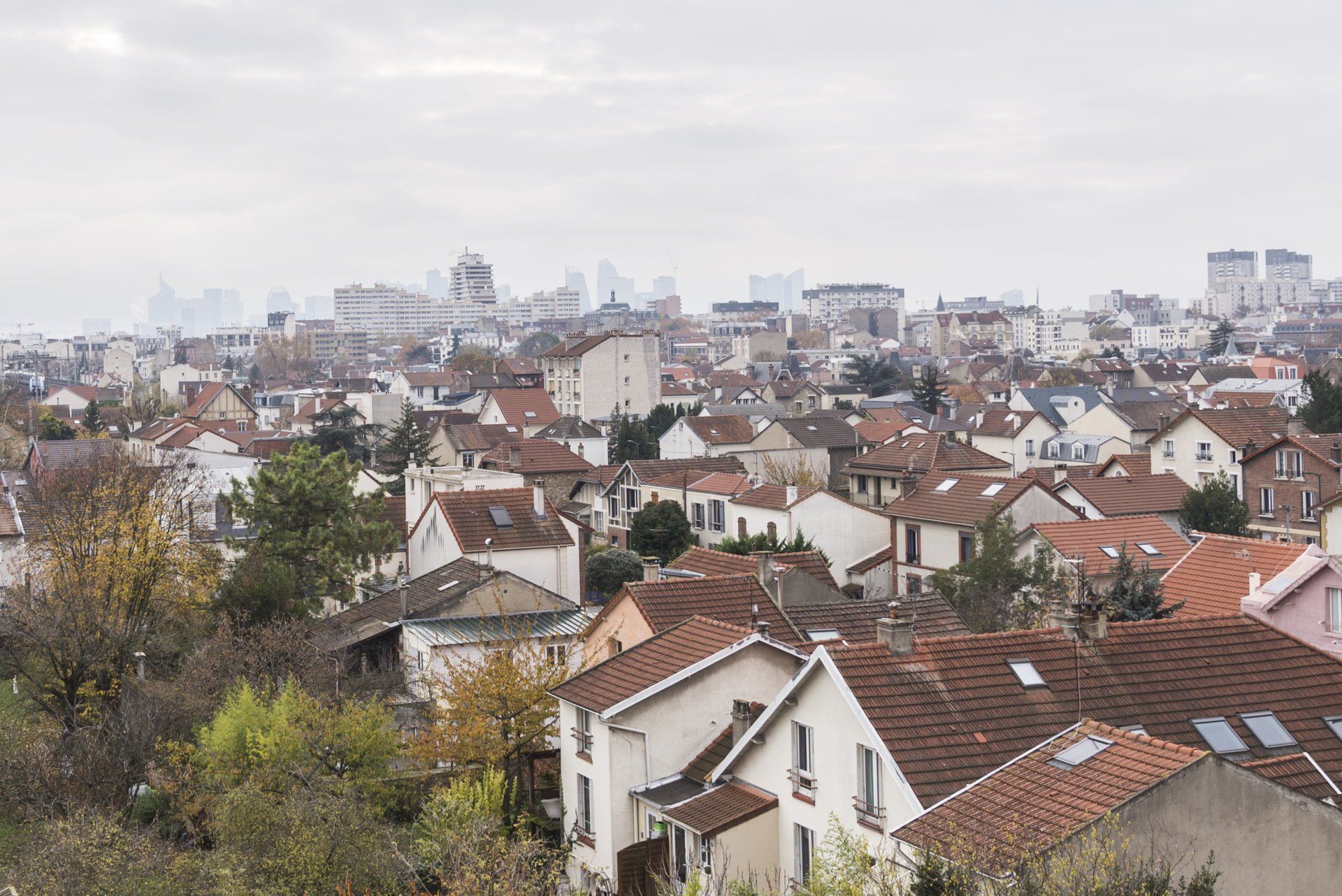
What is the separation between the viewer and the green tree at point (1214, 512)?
4309 cm

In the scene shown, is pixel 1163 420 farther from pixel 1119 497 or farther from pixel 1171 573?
pixel 1171 573

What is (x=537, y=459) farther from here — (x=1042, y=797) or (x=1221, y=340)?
(x=1221, y=340)

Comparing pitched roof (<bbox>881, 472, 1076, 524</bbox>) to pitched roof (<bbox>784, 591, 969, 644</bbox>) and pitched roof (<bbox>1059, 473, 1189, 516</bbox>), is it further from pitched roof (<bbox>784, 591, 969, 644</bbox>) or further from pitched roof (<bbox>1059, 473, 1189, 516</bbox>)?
pitched roof (<bbox>784, 591, 969, 644</bbox>)

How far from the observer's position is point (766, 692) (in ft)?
67.5

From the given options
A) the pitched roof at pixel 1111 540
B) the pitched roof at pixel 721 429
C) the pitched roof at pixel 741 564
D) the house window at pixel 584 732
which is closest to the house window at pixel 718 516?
the pitched roof at pixel 1111 540

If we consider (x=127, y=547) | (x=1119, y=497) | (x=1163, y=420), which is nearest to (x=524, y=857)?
(x=127, y=547)

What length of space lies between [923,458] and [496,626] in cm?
2565

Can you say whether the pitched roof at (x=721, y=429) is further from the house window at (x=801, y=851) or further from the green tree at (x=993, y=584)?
the house window at (x=801, y=851)

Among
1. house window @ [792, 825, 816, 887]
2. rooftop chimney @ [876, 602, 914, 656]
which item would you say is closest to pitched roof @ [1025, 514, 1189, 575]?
rooftop chimney @ [876, 602, 914, 656]

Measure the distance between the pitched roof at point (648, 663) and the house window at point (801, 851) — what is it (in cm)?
350

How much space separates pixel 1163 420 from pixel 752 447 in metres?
19.1

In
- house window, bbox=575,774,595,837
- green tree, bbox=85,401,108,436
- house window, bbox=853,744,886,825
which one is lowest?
house window, bbox=575,774,595,837

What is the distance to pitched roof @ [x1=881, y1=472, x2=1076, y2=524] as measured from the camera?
133 ft

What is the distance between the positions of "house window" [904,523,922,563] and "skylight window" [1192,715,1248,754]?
2566 cm
